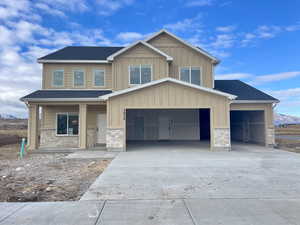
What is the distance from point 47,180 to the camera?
6441mm

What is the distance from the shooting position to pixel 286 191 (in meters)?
5.20

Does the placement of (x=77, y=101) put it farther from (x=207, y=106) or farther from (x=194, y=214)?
(x=194, y=214)

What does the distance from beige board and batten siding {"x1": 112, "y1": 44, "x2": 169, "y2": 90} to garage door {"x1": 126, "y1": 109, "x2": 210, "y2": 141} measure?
14.1 ft

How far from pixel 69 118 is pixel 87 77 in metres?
3.23

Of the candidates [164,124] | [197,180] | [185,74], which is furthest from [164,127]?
[197,180]

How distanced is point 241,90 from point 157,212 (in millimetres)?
13848

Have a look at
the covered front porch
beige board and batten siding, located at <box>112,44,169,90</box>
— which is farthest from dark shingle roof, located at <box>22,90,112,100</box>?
beige board and batten siding, located at <box>112,44,169,90</box>

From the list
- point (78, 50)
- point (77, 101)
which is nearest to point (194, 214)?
point (77, 101)

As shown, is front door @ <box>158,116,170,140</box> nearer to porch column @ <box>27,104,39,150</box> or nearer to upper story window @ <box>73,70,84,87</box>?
upper story window @ <box>73,70,84,87</box>

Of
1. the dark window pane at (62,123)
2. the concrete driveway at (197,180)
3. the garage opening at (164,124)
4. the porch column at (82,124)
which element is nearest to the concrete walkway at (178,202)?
the concrete driveway at (197,180)

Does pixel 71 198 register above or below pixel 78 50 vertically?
below

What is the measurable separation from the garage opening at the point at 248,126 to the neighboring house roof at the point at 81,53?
39.9ft

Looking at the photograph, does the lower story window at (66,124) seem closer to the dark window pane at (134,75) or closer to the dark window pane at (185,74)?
the dark window pane at (134,75)

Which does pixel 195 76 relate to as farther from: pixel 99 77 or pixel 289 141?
pixel 289 141
